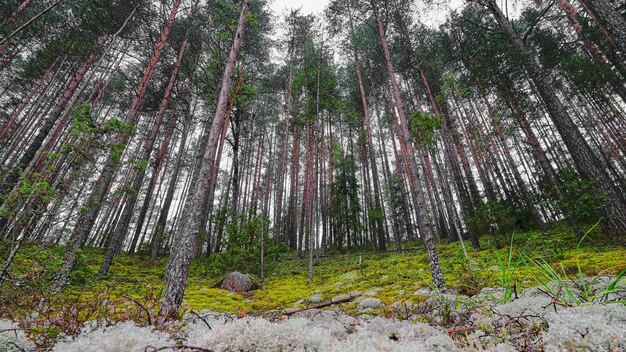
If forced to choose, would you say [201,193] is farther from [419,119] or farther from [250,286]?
[419,119]

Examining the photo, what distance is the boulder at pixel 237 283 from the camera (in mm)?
7579

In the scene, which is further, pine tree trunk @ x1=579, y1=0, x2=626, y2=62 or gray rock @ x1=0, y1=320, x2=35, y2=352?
pine tree trunk @ x1=579, y1=0, x2=626, y2=62

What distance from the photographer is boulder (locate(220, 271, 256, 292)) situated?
758cm

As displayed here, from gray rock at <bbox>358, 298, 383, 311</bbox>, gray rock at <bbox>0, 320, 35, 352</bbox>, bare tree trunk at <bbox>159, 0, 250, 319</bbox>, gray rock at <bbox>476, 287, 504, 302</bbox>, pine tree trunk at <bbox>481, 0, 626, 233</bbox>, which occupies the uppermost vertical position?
pine tree trunk at <bbox>481, 0, 626, 233</bbox>

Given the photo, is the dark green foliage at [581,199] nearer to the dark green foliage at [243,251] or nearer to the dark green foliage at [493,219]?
the dark green foliage at [493,219]

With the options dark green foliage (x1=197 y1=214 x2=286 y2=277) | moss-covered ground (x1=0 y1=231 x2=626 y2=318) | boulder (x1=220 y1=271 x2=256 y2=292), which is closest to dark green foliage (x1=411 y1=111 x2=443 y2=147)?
moss-covered ground (x1=0 y1=231 x2=626 y2=318)

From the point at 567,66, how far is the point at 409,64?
735 centimetres

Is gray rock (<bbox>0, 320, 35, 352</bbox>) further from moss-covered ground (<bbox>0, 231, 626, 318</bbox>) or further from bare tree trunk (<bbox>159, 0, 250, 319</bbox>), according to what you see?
bare tree trunk (<bbox>159, 0, 250, 319</bbox>)

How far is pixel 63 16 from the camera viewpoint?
10.5 meters

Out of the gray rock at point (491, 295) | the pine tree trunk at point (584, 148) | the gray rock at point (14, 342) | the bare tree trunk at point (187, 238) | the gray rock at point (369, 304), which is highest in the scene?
the pine tree trunk at point (584, 148)

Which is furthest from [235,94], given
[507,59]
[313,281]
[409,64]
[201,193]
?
[507,59]

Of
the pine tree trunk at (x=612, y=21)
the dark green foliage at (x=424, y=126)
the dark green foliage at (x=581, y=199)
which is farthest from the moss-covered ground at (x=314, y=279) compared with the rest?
the pine tree trunk at (x=612, y=21)

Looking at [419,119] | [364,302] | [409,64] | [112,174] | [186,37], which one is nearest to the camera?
[364,302]

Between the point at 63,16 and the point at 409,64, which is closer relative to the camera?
the point at 63,16
